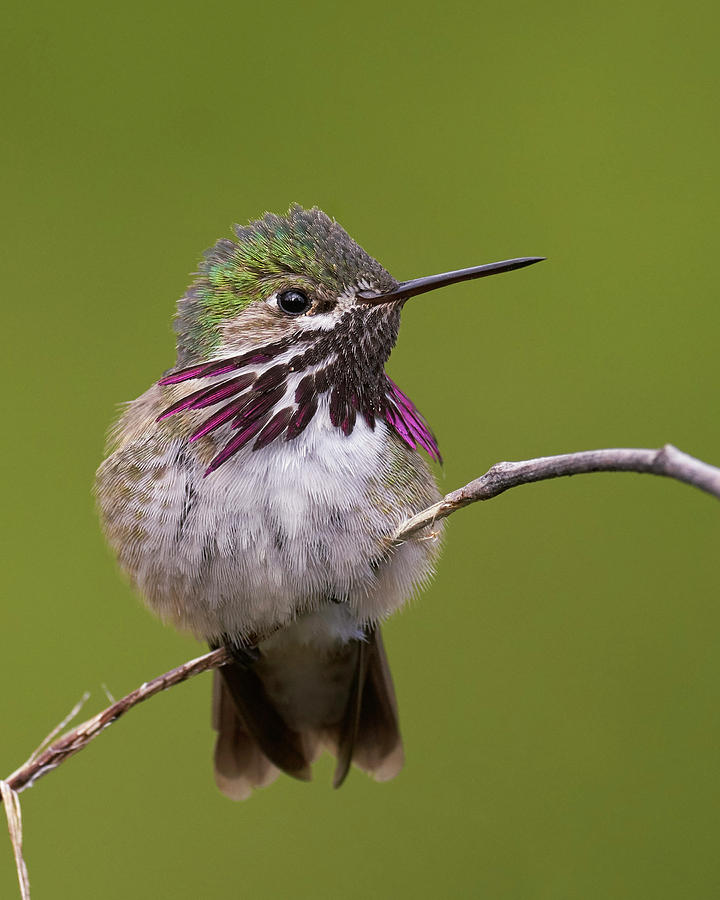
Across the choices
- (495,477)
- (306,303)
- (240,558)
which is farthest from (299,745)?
(495,477)

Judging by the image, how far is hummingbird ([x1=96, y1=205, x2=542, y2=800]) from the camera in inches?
50.8

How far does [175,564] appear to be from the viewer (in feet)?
4.49

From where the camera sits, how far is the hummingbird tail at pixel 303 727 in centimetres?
173

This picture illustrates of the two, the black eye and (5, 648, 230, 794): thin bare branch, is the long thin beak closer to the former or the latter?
the black eye

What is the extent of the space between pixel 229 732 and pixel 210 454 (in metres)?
0.70

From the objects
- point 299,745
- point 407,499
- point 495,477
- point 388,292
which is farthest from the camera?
point 299,745

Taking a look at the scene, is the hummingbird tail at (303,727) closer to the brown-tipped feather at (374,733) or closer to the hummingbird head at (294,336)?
the brown-tipped feather at (374,733)

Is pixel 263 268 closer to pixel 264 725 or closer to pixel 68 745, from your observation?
pixel 68 745

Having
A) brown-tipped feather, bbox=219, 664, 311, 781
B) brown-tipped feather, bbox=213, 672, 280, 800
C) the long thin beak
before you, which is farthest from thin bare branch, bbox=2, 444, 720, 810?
brown-tipped feather, bbox=213, 672, 280, 800

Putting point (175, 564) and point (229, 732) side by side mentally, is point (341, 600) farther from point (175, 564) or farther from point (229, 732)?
point (229, 732)

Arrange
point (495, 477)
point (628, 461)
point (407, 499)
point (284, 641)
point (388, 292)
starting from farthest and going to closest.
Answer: point (284, 641), point (407, 499), point (388, 292), point (495, 477), point (628, 461)

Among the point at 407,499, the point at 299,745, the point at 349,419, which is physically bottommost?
the point at 299,745

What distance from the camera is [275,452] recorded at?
130 centimetres

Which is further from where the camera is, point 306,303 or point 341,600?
point 341,600
